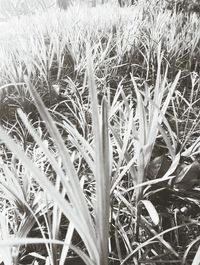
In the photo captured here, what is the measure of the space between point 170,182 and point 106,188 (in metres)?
0.36

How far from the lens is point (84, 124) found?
945 millimetres

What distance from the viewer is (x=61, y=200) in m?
0.41

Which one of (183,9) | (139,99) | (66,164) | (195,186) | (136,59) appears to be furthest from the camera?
(183,9)

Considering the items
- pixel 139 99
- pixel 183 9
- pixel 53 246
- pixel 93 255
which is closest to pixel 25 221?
pixel 53 246

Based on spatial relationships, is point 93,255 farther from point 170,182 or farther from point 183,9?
point 183,9

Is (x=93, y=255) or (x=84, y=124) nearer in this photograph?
(x=93, y=255)

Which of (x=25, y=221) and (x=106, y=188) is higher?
(x=106, y=188)

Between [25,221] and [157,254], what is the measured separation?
0.83ft

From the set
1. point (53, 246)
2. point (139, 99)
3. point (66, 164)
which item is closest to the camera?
point (66, 164)

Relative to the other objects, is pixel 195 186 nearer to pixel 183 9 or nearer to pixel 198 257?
pixel 198 257

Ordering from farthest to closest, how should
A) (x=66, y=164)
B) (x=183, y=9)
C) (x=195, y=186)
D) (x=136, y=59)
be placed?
1. (x=183, y=9)
2. (x=136, y=59)
3. (x=195, y=186)
4. (x=66, y=164)

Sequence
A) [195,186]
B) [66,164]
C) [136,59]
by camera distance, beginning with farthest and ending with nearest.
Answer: [136,59]
[195,186]
[66,164]

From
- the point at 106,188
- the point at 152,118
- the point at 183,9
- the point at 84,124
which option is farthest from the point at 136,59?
the point at 106,188

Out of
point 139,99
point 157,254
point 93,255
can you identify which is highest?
point 139,99
